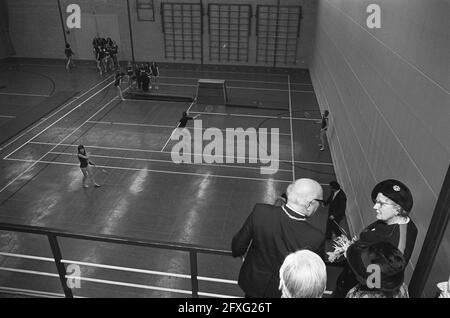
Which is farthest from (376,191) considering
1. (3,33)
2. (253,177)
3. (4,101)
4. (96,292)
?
(3,33)

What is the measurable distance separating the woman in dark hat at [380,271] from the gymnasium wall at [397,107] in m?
2.04

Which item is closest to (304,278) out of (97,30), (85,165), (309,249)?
(309,249)

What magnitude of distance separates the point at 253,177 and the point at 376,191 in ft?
27.3

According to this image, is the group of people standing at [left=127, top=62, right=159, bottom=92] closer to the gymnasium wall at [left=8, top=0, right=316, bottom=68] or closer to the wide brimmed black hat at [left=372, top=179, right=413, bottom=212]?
the gymnasium wall at [left=8, top=0, right=316, bottom=68]

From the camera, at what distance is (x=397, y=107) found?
605 cm

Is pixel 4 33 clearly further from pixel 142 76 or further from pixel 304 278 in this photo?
pixel 304 278

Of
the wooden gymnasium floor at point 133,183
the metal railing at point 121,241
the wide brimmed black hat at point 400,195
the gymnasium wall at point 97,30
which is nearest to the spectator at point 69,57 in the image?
the gymnasium wall at point 97,30

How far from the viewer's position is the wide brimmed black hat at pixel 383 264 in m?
2.21

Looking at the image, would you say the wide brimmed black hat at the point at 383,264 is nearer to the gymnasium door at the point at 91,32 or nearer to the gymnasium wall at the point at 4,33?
the gymnasium door at the point at 91,32

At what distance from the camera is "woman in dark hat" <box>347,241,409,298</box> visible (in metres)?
2.21

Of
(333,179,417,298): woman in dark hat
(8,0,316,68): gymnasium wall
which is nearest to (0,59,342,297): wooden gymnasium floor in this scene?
(333,179,417,298): woman in dark hat

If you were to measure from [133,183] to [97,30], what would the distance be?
1789 centimetres

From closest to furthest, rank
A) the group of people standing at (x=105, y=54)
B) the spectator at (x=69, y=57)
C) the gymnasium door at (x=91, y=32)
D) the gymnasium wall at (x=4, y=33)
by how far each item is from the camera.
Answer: the group of people standing at (x=105, y=54), the spectator at (x=69, y=57), the gymnasium door at (x=91, y=32), the gymnasium wall at (x=4, y=33)
